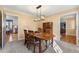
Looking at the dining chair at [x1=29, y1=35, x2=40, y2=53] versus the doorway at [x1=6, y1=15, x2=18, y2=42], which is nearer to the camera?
the doorway at [x1=6, y1=15, x2=18, y2=42]

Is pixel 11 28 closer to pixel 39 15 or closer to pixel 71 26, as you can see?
pixel 39 15

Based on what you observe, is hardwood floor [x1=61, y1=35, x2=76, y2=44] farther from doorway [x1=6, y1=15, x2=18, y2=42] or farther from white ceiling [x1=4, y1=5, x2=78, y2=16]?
doorway [x1=6, y1=15, x2=18, y2=42]

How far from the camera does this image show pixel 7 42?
6.63 feet

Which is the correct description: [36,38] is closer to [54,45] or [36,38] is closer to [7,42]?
[54,45]

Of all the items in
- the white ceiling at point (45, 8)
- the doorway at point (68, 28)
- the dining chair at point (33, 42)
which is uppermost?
the white ceiling at point (45, 8)

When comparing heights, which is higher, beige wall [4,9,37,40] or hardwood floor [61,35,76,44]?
beige wall [4,9,37,40]

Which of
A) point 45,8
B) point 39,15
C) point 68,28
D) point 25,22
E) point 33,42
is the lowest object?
point 33,42

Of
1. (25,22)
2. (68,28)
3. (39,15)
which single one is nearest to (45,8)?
(39,15)

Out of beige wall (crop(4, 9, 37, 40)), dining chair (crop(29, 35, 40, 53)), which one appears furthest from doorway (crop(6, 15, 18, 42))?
dining chair (crop(29, 35, 40, 53))

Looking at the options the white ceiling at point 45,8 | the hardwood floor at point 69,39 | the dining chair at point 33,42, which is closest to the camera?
the white ceiling at point 45,8

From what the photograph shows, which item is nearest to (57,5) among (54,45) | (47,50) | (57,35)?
(57,35)

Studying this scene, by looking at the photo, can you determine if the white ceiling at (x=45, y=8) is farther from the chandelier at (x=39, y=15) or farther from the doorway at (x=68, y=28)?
the doorway at (x=68, y=28)

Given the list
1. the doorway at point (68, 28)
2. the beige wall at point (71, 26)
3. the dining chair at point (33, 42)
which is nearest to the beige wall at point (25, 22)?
the dining chair at point (33, 42)
